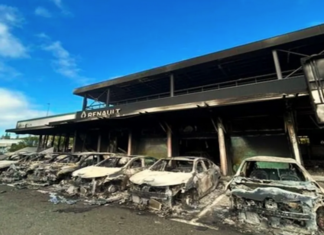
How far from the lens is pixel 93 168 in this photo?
7773 millimetres

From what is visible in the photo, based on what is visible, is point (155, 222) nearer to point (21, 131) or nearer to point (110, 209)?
point (110, 209)

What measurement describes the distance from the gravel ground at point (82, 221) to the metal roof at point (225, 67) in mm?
10278

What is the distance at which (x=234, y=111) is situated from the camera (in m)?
10.2

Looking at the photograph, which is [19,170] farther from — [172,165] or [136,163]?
[172,165]

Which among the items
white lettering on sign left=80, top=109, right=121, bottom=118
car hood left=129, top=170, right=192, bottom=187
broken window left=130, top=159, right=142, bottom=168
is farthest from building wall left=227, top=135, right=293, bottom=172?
white lettering on sign left=80, top=109, right=121, bottom=118

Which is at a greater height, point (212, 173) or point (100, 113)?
point (100, 113)

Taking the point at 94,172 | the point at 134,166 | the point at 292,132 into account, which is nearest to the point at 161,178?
the point at 134,166

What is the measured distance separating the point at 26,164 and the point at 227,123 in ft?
37.6

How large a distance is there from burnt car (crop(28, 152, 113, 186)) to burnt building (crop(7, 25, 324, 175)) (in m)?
3.37

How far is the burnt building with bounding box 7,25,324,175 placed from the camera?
8875 millimetres

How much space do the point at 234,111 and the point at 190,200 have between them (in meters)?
6.04

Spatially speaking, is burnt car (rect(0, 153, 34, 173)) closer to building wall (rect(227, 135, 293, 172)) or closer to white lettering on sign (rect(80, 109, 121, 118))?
white lettering on sign (rect(80, 109, 121, 118))

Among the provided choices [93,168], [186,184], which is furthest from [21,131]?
[186,184]

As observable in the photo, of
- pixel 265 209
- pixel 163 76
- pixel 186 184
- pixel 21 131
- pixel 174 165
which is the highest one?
pixel 163 76
